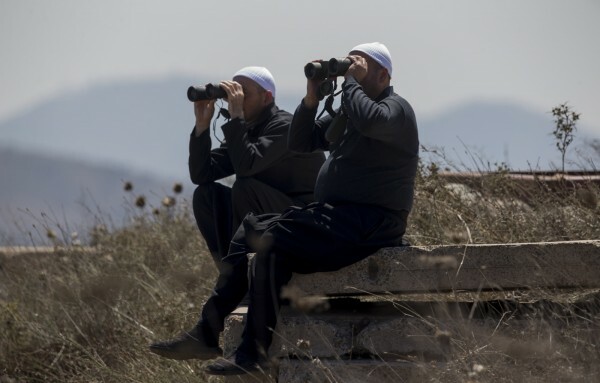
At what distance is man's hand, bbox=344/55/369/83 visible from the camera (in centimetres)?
634

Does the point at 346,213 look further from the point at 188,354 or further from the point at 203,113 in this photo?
the point at 203,113

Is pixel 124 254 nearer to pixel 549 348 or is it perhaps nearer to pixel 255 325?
pixel 255 325

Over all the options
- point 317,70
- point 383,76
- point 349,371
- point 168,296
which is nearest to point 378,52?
point 383,76

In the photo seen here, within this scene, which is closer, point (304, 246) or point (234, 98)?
point (304, 246)

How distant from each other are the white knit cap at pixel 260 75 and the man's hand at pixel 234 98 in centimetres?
25

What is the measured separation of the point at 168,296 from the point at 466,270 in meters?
3.57

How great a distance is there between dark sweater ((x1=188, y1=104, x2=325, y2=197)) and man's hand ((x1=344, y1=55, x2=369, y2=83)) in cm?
91

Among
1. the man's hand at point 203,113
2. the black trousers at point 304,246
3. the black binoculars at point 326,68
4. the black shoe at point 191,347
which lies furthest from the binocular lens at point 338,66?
the black shoe at point 191,347


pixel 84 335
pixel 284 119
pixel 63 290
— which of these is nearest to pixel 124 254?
pixel 63 290

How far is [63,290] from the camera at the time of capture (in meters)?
9.64

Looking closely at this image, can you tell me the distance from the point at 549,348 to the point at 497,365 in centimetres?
25

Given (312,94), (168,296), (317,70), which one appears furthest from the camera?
(168,296)

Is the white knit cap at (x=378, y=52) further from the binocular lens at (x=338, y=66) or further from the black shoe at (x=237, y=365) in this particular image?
the black shoe at (x=237, y=365)

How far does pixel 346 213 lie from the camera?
6.04m
